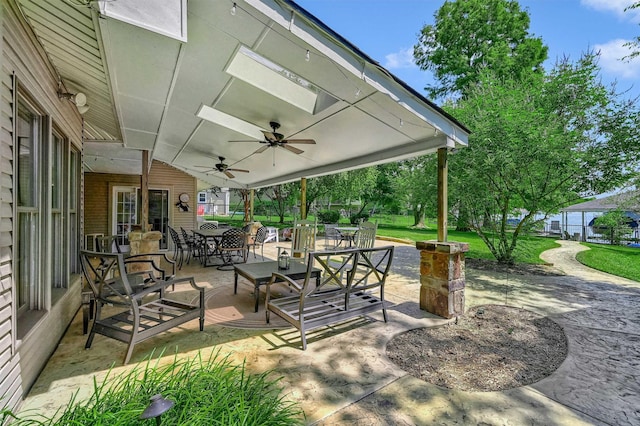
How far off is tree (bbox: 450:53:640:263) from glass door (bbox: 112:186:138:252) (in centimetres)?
944

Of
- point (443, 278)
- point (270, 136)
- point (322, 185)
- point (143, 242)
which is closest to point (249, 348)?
point (443, 278)

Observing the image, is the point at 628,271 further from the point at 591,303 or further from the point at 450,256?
the point at 450,256

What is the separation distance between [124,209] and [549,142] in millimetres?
11306

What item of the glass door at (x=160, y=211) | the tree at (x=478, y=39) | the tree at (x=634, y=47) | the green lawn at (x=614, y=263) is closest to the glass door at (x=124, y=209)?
the glass door at (x=160, y=211)

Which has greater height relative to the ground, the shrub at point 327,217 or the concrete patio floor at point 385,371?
the shrub at point 327,217

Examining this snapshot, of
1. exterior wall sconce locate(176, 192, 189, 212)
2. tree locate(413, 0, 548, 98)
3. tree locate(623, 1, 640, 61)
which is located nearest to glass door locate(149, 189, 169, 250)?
exterior wall sconce locate(176, 192, 189, 212)

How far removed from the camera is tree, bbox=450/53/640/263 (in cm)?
550

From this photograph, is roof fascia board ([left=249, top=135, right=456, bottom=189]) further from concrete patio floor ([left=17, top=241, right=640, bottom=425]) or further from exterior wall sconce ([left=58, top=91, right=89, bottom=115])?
exterior wall sconce ([left=58, top=91, right=89, bottom=115])

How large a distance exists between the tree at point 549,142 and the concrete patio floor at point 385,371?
8.78 feet

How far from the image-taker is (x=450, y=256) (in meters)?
3.72

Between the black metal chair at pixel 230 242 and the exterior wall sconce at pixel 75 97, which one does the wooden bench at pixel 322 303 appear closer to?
the exterior wall sconce at pixel 75 97

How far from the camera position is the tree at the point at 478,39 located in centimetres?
1310

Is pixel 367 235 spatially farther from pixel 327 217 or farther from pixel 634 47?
pixel 327 217

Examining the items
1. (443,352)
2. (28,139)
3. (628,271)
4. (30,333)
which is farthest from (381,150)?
(628,271)
